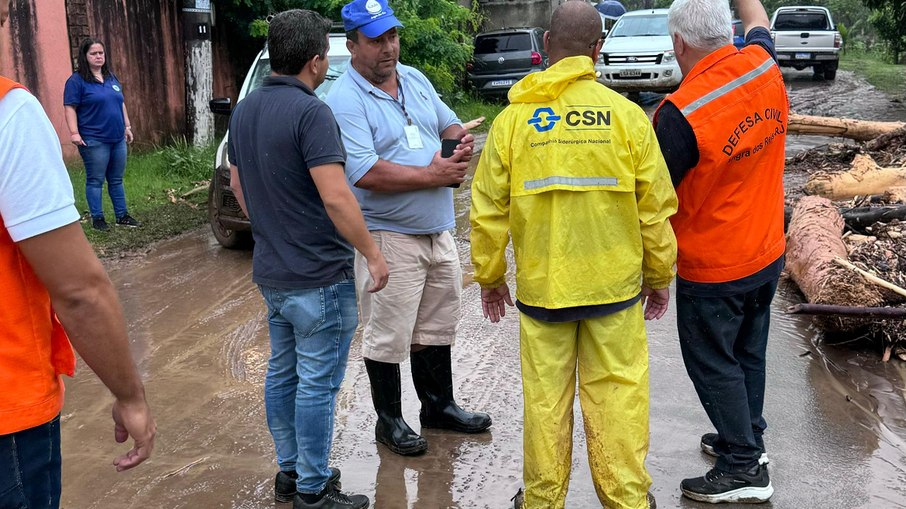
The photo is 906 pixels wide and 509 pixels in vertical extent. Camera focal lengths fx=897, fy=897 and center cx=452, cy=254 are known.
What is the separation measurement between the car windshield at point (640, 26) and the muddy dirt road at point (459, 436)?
14.5 meters

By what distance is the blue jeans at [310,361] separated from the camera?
3648mm

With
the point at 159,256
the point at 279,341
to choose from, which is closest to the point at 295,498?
the point at 279,341

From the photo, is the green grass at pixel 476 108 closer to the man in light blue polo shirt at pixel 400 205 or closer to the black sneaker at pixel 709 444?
the man in light blue polo shirt at pixel 400 205

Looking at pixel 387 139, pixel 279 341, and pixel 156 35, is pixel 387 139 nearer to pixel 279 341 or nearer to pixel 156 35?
pixel 279 341

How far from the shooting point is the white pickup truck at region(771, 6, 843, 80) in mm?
24812

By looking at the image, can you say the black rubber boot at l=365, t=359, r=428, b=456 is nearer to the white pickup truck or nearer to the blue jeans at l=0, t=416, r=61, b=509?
the blue jeans at l=0, t=416, r=61, b=509

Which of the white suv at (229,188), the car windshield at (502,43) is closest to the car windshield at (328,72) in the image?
the white suv at (229,188)

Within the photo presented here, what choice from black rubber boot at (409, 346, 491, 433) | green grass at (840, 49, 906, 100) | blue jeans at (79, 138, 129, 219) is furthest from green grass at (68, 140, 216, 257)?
green grass at (840, 49, 906, 100)

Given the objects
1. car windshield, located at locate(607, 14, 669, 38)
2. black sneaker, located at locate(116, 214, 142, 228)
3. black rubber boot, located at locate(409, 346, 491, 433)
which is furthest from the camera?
car windshield, located at locate(607, 14, 669, 38)

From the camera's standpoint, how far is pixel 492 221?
3.43 m

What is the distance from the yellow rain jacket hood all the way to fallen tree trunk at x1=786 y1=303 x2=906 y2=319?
230 cm

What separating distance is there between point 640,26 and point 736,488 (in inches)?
697

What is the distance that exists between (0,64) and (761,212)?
2.86 m

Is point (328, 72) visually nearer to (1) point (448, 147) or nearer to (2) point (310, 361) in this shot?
(1) point (448, 147)
